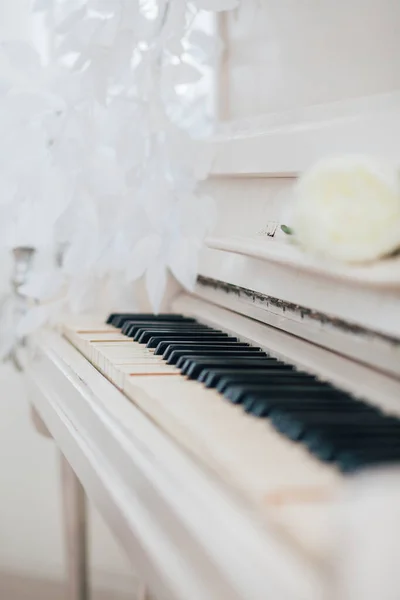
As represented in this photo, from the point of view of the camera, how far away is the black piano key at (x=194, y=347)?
91 centimetres

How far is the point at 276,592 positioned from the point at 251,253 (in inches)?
17.0

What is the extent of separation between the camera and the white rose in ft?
2.07

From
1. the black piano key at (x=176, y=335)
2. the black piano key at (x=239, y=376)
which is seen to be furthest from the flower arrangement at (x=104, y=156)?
the black piano key at (x=239, y=376)

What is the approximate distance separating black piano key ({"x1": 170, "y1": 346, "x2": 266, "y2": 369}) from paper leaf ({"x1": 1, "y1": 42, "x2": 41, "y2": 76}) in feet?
1.98

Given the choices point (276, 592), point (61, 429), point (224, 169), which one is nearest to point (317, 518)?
point (276, 592)

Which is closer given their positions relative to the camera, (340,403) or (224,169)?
(340,403)

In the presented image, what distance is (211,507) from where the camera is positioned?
53 centimetres

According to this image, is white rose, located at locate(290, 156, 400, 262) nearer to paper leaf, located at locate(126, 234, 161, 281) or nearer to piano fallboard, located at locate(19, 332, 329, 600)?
piano fallboard, located at locate(19, 332, 329, 600)

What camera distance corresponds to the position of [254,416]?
66cm

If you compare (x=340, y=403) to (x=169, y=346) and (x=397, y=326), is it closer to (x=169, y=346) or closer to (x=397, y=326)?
(x=397, y=326)

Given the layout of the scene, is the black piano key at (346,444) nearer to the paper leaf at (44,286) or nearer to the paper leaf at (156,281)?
the paper leaf at (156,281)

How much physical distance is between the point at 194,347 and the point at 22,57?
23.8 inches

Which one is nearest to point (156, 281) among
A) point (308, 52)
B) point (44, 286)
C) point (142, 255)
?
point (142, 255)

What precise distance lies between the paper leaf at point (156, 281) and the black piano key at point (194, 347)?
0.87ft
